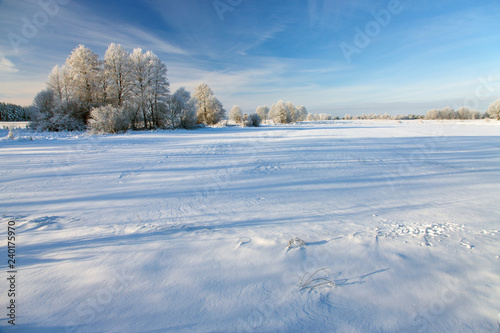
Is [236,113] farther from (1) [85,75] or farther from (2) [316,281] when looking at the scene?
(2) [316,281]

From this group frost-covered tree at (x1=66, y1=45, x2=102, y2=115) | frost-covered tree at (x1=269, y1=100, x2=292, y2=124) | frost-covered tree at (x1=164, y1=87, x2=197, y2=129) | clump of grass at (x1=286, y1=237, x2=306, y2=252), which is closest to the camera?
clump of grass at (x1=286, y1=237, x2=306, y2=252)

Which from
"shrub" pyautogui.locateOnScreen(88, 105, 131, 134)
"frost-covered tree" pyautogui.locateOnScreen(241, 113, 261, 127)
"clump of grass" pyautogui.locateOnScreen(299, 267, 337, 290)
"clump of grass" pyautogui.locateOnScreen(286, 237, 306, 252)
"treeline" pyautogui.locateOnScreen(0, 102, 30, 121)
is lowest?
"clump of grass" pyautogui.locateOnScreen(299, 267, 337, 290)

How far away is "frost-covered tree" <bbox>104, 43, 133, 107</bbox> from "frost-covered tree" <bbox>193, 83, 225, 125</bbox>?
13.8m

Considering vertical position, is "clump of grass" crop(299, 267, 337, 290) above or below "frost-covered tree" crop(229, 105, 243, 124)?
below

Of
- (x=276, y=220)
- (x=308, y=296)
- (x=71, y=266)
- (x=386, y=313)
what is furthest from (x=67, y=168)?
(x=386, y=313)

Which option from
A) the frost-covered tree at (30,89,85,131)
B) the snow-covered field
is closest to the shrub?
the frost-covered tree at (30,89,85,131)

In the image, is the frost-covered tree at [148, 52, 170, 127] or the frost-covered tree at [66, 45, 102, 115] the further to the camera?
the frost-covered tree at [148, 52, 170, 127]

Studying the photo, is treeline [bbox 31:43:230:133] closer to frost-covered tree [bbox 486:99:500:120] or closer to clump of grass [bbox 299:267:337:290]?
clump of grass [bbox 299:267:337:290]

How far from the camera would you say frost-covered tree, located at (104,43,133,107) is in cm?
2227

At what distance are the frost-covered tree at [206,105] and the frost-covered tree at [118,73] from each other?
1381cm

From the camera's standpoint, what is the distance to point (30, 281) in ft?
7.43

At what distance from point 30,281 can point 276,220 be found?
10.5 feet

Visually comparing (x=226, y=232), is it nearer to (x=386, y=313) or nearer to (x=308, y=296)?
(x=308, y=296)

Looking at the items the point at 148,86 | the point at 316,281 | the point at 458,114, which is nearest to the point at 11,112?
the point at 148,86
